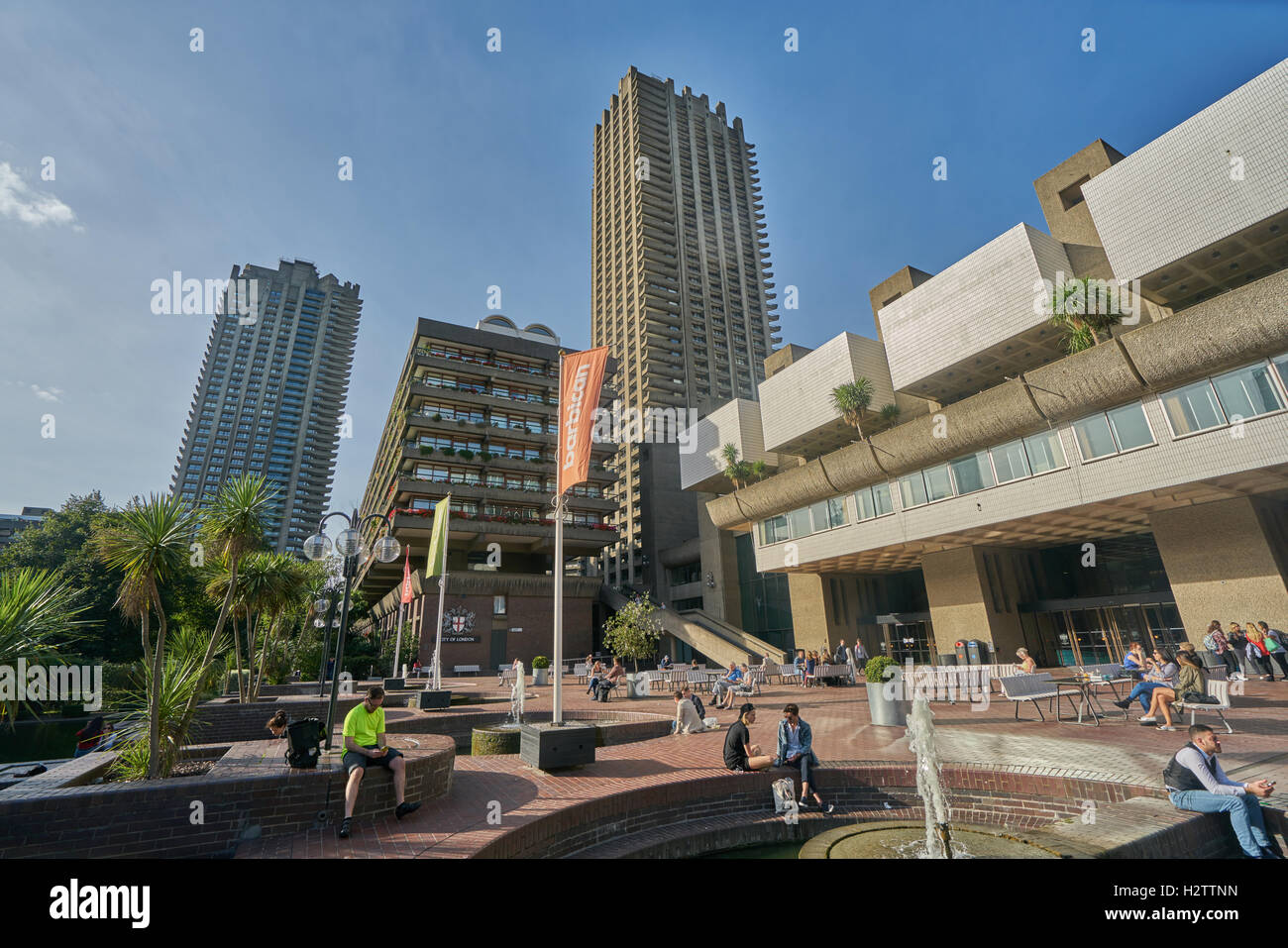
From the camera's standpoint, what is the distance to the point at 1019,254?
2409cm

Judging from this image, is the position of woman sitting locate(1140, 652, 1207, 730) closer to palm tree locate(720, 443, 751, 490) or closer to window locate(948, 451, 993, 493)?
window locate(948, 451, 993, 493)

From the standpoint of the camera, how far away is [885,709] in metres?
12.1

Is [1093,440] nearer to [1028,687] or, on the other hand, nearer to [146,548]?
[1028,687]

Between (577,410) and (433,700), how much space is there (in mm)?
8956

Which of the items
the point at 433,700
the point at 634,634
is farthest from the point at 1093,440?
the point at 433,700

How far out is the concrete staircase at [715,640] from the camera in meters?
32.6

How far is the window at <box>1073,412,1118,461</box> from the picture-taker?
2003 cm

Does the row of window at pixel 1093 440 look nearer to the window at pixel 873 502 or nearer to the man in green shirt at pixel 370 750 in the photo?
the window at pixel 873 502

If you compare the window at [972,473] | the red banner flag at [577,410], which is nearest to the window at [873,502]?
the window at [972,473]
